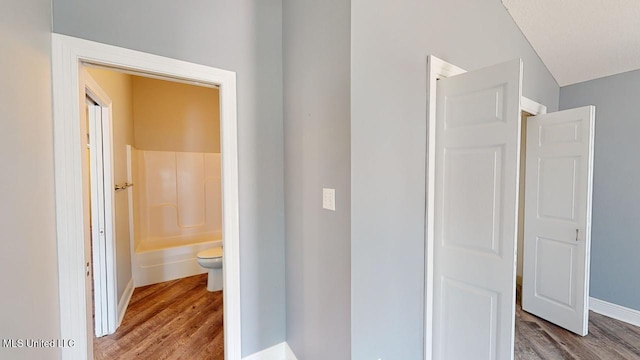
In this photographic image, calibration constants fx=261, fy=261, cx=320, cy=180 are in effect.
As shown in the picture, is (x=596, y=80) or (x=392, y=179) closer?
(x=392, y=179)

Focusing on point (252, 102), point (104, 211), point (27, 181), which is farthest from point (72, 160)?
point (104, 211)

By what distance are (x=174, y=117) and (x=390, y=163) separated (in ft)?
11.9

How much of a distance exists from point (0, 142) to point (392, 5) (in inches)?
66.6

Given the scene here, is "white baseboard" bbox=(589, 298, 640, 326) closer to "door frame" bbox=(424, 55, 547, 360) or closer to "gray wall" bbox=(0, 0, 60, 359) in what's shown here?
"door frame" bbox=(424, 55, 547, 360)

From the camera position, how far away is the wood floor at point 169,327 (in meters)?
2.05

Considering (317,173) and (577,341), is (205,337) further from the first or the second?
(577,341)

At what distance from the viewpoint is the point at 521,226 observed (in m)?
3.30

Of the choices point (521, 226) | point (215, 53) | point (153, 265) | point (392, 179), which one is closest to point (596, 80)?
point (521, 226)

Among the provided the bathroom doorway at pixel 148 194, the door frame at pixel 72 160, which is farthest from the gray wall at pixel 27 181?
the bathroom doorway at pixel 148 194

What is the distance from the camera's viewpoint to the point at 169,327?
2.39 meters

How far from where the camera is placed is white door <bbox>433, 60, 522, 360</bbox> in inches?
54.1

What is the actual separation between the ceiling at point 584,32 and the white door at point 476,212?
141 cm

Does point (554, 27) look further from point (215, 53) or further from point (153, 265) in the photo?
point (153, 265)

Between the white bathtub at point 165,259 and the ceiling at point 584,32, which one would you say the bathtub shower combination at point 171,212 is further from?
the ceiling at point 584,32
